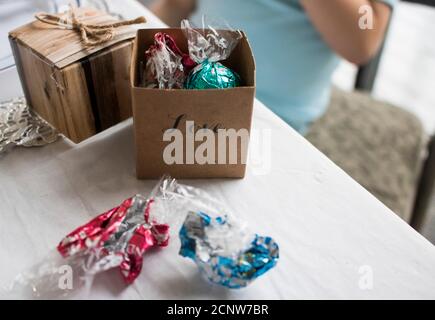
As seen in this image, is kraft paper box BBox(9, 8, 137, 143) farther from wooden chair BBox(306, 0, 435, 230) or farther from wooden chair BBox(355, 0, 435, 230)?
wooden chair BBox(355, 0, 435, 230)

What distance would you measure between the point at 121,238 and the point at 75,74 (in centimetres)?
24

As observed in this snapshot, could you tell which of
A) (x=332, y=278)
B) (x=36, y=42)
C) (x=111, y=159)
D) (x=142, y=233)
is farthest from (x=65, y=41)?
(x=332, y=278)

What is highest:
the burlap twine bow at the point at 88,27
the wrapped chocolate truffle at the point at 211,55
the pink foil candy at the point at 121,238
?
the burlap twine bow at the point at 88,27

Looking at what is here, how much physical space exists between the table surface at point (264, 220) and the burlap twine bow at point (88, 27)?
0.15m

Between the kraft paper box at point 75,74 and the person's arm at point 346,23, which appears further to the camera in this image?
the person's arm at point 346,23

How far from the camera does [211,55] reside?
25.4 inches

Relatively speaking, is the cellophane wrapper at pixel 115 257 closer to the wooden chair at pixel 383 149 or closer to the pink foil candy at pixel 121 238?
the pink foil candy at pixel 121 238

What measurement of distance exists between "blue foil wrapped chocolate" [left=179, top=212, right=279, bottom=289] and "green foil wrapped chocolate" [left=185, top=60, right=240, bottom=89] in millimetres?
182

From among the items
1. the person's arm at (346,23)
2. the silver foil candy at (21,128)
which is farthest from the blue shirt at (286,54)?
the silver foil candy at (21,128)

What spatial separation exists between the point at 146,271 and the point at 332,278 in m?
0.22

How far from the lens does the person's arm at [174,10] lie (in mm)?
1309

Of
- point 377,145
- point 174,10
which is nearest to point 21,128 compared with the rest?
point 174,10

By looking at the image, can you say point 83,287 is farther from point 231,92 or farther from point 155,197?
point 231,92

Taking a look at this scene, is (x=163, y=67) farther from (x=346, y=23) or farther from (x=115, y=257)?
(x=346, y=23)
